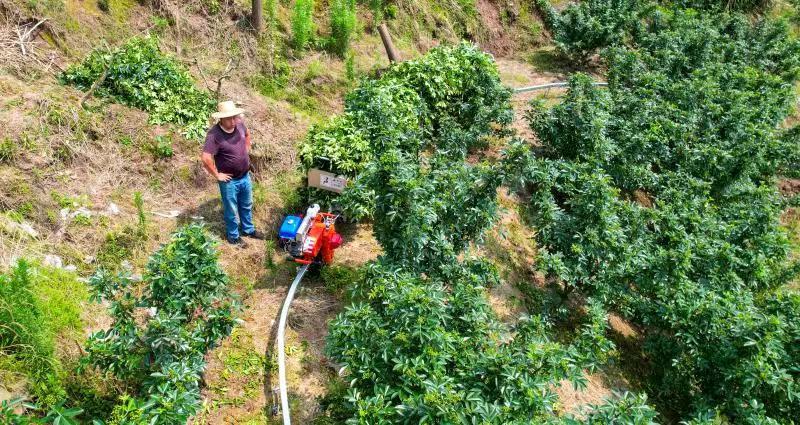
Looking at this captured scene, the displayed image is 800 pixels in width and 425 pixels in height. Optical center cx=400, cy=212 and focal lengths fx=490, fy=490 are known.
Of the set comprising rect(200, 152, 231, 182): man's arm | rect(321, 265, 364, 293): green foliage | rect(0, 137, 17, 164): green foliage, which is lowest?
rect(321, 265, 364, 293): green foliage

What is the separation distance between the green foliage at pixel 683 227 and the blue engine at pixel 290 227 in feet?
9.61

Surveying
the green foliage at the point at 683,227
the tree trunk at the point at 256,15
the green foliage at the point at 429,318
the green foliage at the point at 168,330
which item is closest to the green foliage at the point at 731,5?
the green foliage at the point at 683,227

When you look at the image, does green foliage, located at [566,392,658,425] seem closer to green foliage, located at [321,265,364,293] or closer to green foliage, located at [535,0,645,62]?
green foliage, located at [321,265,364,293]

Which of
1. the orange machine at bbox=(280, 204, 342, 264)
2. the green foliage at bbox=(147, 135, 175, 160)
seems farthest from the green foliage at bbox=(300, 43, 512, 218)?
the green foliage at bbox=(147, 135, 175, 160)

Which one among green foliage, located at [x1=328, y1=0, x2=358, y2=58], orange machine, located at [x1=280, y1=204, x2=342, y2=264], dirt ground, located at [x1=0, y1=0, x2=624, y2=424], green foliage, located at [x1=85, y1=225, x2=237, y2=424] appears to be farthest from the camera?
green foliage, located at [x1=328, y1=0, x2=358, y2=58]

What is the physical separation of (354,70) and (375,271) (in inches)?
265

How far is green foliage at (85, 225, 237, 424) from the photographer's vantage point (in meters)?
3.87

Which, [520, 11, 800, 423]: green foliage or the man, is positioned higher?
the man

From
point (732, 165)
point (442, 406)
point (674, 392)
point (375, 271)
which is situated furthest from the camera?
point (732, 165)

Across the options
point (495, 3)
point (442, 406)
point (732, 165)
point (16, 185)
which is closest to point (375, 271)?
point (442, 406)

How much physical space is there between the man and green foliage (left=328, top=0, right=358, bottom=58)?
16.2 feet

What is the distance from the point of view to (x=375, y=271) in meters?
5.14

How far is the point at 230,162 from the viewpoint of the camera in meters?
6.12

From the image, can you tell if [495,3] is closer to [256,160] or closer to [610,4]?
[610,4]
